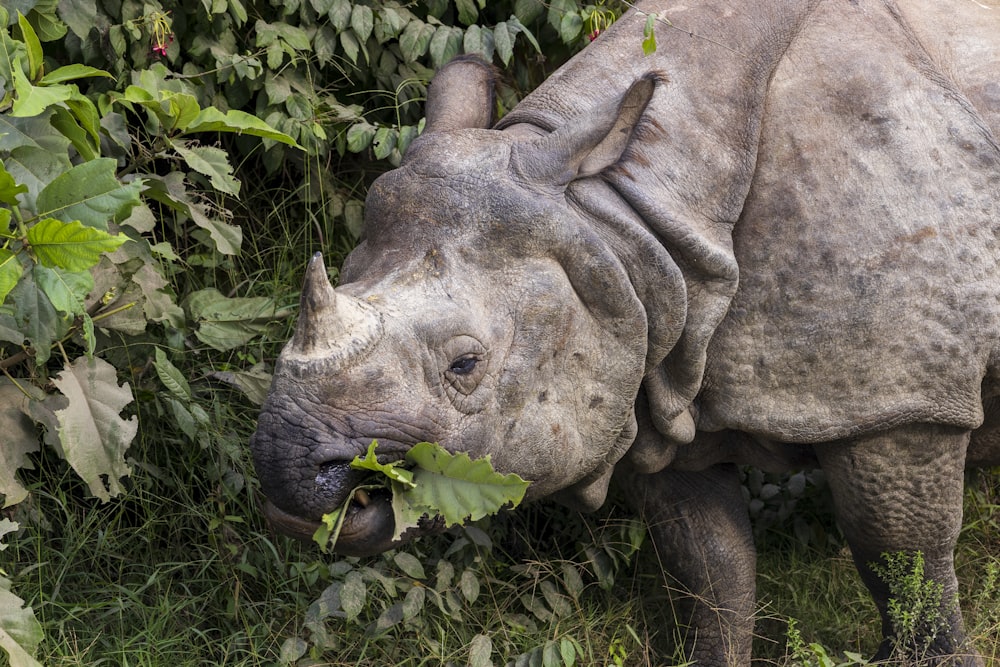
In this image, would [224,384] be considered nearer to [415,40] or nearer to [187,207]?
[187,207]

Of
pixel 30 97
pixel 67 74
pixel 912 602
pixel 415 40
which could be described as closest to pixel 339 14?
pixel 415 40

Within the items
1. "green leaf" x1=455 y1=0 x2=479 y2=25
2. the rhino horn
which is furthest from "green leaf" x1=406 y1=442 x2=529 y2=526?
"green leaf" x1=455 y1=0 x2=479 y2=25

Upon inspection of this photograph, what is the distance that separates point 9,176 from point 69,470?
132cm

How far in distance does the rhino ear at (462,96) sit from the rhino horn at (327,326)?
0.76 m

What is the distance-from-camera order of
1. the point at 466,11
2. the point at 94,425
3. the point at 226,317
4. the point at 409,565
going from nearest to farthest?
the point at 94,425
the point at 409,565
the point at 226,317
the point at 466,11

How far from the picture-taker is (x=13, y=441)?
369cm

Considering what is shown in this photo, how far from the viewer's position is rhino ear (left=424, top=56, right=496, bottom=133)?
138 inches

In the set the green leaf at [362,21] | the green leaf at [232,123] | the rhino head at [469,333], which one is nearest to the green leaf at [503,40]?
the green leaf at [362,21]

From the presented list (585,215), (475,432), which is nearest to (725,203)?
(585,215)

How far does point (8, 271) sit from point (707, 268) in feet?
5.25

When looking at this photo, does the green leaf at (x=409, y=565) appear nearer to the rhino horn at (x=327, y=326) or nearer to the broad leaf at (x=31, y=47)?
the rhino horn at (x=327, y=326)

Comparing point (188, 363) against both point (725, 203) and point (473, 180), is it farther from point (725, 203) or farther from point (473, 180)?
point (725, 203)

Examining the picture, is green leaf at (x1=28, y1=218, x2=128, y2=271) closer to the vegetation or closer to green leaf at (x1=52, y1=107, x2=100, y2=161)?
the vegetation

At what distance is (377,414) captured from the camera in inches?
114
